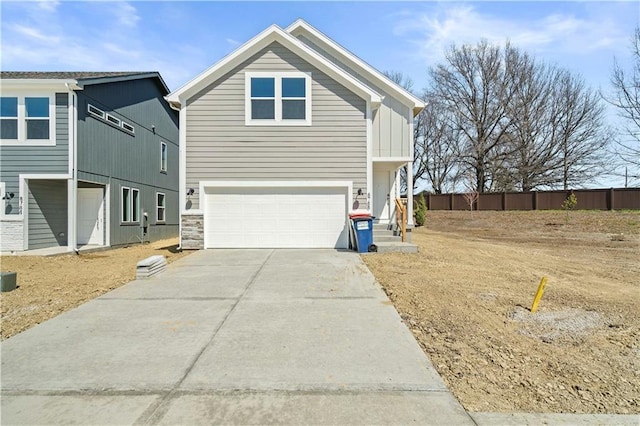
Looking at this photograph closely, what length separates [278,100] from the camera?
39.1 ft

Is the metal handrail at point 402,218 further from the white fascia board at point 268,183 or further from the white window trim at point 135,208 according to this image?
the white window trim at point 135,208

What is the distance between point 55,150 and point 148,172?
18.5 feet

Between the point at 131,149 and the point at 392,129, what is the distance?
438 inches

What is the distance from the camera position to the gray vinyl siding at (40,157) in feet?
38.3

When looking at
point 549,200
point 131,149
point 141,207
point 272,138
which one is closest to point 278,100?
point 272,138

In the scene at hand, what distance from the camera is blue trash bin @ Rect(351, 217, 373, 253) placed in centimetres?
1069

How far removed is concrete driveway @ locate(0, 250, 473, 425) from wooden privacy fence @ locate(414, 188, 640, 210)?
2381 centimetres

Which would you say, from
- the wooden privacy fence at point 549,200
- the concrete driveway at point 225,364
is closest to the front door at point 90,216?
the concrete driveway at point 225,364

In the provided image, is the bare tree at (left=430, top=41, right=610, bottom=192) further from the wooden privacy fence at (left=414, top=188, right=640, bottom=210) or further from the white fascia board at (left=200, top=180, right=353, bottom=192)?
the white fascia board at (left=200, top=180, right=353, bottom=192)

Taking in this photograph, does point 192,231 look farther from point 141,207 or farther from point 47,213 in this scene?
point 141,207

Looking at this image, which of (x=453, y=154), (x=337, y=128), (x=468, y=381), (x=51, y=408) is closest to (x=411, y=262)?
(x=337, y=128)

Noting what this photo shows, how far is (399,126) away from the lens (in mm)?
12750

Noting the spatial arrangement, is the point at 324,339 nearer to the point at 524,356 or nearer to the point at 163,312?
the point at 524,356

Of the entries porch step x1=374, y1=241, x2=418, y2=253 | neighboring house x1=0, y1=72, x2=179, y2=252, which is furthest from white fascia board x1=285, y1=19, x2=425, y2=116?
neighboring house x1=0, y1=72, x2=179, y2=252
